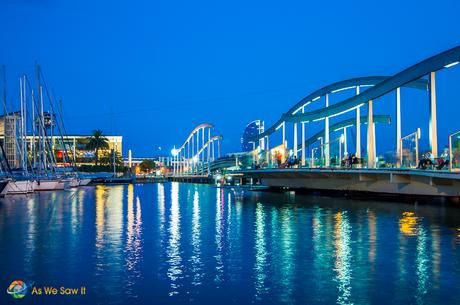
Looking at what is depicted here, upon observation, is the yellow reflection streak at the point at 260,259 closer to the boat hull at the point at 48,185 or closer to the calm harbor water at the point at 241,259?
the calm harbor water at the point at 241,259

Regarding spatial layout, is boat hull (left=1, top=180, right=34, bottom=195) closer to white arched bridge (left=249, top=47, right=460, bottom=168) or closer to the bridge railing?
white arched bridge (left=249, top=47, right=460, bottom=168)

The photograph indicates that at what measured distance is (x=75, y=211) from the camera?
136ft

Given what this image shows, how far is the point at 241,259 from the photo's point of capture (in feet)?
64.6

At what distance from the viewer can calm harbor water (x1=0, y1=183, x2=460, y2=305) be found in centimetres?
1480

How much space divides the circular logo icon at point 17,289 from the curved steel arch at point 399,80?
2606 cm

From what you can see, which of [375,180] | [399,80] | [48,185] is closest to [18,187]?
[48,185]

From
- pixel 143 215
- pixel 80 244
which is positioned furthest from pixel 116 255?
pixel 143 215

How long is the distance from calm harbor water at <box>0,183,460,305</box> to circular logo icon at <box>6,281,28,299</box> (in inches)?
8.4

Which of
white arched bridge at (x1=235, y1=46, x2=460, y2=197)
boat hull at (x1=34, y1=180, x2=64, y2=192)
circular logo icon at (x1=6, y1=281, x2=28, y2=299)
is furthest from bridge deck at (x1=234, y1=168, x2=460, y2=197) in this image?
boat hull at (x1=34, y1=180, x2=64, y2=192)

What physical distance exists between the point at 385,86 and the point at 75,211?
22944 millimetres

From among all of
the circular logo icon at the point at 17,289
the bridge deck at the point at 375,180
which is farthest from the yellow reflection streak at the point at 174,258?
the bridge deck at the point at 375,180

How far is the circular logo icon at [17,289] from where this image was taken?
14873 mm

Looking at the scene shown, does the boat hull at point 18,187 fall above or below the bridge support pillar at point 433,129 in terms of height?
below

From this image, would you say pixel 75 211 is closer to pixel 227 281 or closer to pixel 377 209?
pixel 377 209
